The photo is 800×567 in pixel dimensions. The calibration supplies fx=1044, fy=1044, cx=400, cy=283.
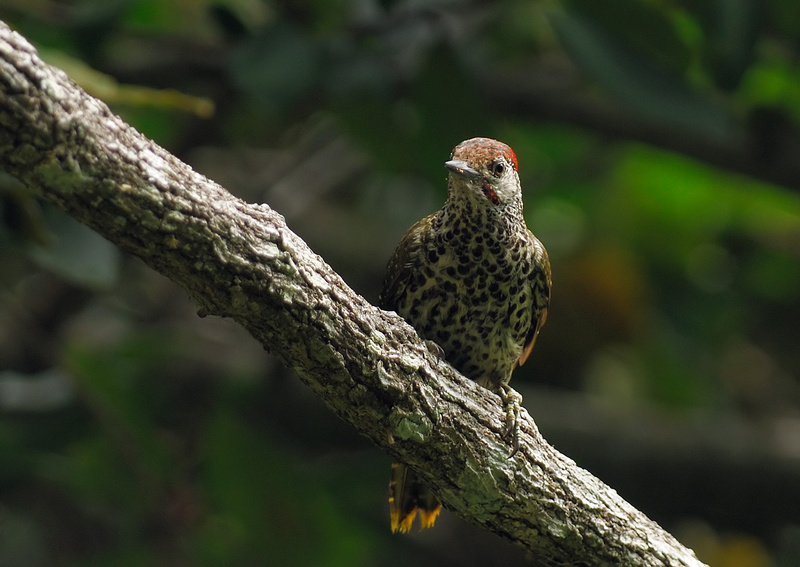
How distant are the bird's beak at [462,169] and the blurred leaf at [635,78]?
51.9 inches

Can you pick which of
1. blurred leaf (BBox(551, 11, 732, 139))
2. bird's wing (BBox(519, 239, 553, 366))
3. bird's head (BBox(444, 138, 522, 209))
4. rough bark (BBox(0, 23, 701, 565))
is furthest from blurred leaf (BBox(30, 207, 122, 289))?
blurred leaf (BBox(551, 11, 732, 139))

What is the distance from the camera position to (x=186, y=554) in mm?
5438

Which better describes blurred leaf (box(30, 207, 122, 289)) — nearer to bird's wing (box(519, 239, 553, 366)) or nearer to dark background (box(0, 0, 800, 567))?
dark background (box(0, 0, 800, 567))

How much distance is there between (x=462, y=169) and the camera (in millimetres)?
3279

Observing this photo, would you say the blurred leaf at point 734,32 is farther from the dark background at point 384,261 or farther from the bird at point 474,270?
the bird at point 474,270

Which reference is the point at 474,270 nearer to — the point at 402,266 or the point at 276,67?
the point at 402,266

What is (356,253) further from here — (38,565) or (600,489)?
(600,489)

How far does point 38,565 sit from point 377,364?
428cm

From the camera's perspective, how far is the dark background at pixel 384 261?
449 cm

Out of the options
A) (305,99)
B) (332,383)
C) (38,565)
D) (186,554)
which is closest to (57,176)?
(332,383)

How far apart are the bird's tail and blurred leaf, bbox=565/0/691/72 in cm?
205

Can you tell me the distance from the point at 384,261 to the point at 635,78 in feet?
9.14

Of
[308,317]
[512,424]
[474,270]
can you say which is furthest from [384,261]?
[308,317]

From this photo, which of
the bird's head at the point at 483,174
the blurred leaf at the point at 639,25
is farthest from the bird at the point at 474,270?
the blurred leaf at the point at 639,25
